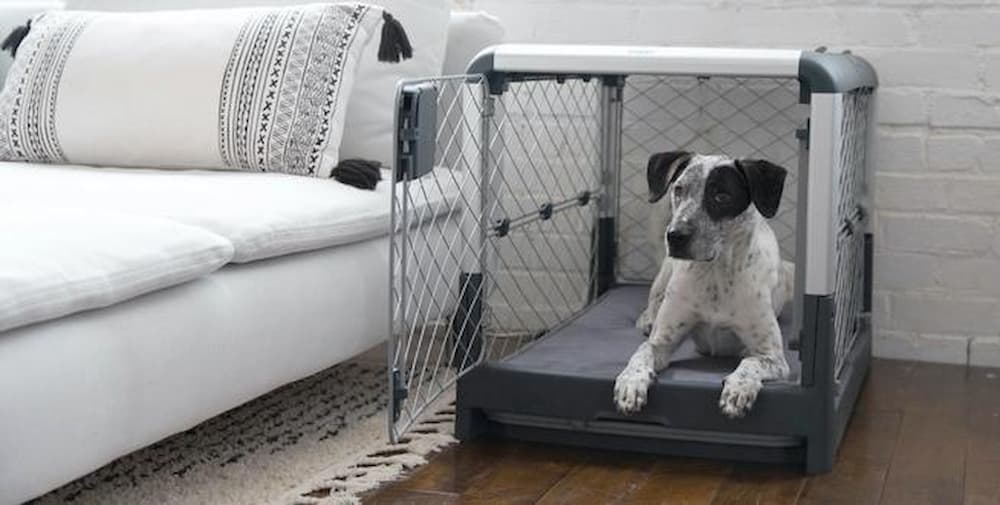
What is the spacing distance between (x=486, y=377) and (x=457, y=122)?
2.11ft

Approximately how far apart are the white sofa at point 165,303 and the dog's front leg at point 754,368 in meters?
0.58

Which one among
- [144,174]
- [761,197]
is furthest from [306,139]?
[761,197]

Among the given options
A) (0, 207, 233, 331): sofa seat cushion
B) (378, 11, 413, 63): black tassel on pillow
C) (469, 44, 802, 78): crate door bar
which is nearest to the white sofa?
(0, 207, 233, 331): sofa seat cushion

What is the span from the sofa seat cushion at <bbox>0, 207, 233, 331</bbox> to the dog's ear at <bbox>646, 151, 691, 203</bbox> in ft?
2.25

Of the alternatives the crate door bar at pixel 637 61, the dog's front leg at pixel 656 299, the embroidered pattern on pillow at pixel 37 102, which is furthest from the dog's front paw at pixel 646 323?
the embroidered pattern on pillow at pixel 37 102

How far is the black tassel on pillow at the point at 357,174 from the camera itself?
2289 millimetres

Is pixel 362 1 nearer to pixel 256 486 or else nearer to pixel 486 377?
pixel 486 377

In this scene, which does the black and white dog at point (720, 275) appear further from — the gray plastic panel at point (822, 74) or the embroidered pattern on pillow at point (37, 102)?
the embroidered pattern on pillow at point (37, 102)

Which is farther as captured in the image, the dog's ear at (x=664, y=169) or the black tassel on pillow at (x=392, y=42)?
the black tassel on pillow at (x=392, y=42)

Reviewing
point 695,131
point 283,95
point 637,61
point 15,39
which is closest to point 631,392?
point 637,61

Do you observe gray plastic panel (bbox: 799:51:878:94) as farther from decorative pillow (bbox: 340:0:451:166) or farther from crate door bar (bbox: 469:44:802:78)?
decorative pillow (bbox: 340:0:451:166)

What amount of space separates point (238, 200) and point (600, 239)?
109 cm

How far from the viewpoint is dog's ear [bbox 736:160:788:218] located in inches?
79.8

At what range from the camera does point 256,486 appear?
6.16 ft
